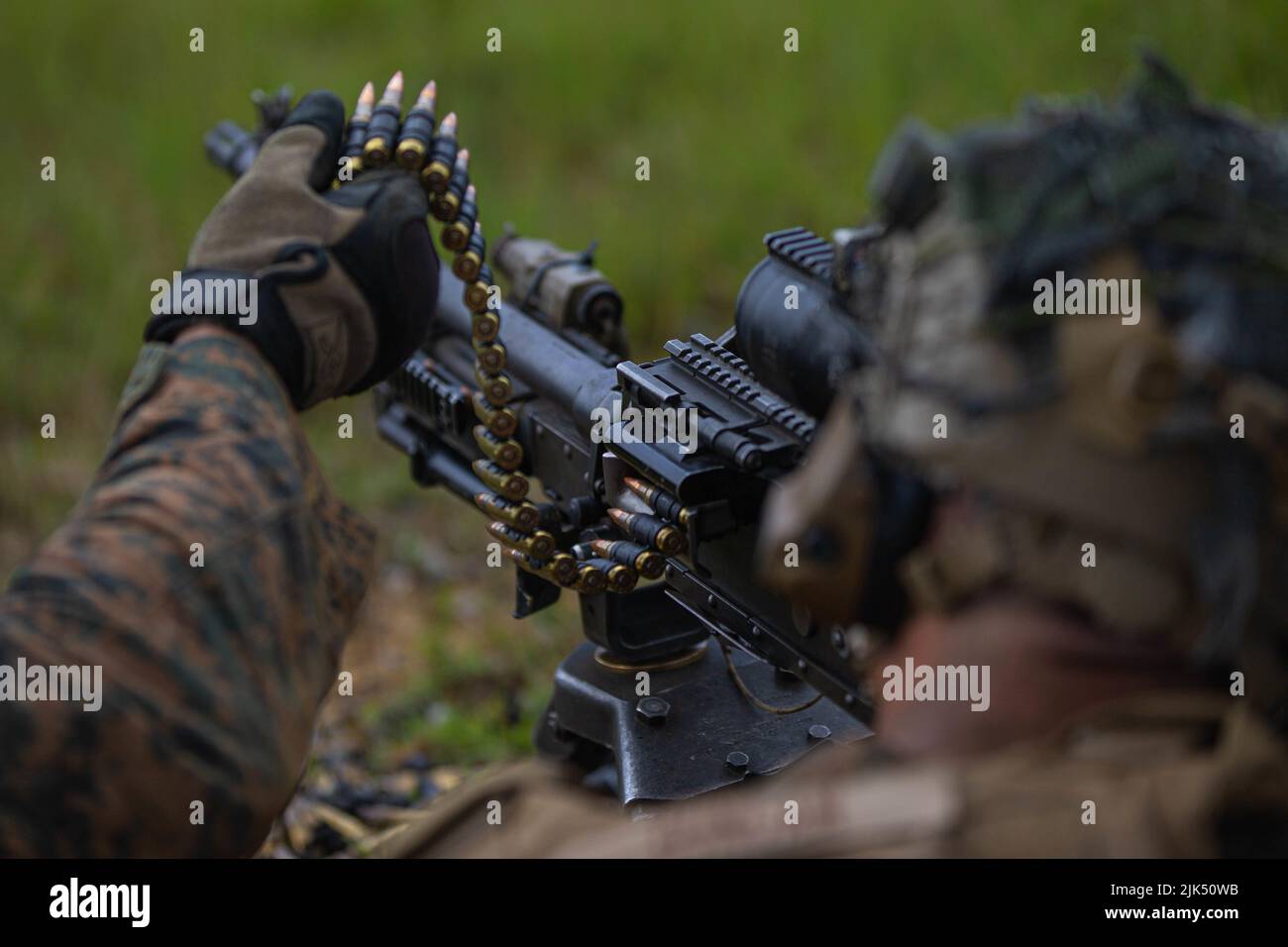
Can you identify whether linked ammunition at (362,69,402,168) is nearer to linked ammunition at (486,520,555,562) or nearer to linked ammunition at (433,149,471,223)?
linked ammunition at (433,149,471,223)

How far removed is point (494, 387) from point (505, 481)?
0.19 meters

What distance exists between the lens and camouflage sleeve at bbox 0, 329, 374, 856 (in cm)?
189

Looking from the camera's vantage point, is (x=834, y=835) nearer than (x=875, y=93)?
Yes

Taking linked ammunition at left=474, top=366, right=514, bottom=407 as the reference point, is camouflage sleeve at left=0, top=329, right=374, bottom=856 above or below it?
below

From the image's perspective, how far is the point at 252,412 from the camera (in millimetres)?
2135

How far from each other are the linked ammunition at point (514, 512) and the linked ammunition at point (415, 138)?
2.85ft

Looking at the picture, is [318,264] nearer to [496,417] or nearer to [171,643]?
[171,643]

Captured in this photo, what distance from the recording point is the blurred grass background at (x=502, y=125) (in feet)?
21.0

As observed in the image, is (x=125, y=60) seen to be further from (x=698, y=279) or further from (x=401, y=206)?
(x=401, y=206)

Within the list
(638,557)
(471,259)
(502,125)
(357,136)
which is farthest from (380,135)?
(502,125)

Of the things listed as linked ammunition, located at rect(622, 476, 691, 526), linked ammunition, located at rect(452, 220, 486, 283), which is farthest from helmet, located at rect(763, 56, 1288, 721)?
linked ammunition, located at rect(452, 220, 486, 283)

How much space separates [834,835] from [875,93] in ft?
19.3

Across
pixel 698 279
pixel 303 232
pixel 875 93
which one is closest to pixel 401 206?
pixel 303 232

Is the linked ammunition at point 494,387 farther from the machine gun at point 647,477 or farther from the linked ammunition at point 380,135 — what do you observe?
the linked ammunition at point 380,135
